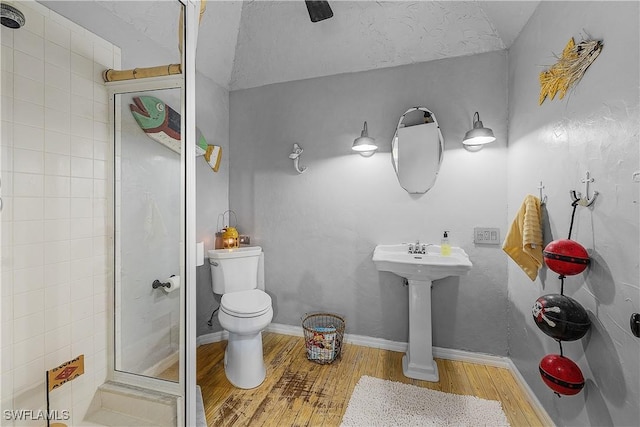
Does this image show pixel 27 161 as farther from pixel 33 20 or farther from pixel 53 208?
pixel 33 20

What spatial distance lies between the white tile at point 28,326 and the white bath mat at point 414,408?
58.2 inches

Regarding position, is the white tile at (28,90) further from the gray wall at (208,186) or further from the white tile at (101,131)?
the gray wall at (208,186)

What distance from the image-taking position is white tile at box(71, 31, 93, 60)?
3.80ft

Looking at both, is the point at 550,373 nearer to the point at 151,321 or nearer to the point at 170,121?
the point at 151,321

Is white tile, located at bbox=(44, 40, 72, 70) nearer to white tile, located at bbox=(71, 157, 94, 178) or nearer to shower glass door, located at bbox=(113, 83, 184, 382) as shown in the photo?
shower glass door, located at bbox=(113, 83, 184, 382)

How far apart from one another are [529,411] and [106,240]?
7.94 feet

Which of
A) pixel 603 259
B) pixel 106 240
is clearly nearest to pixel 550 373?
pixel 603 259

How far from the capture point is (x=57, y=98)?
44.6 inches

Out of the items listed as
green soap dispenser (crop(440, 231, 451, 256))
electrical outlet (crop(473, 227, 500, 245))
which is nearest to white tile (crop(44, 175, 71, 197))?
green soap dispenser (crop(440, 231, 451, 256))

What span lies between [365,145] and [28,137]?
1.87 m

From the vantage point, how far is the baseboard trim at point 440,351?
5.68ft

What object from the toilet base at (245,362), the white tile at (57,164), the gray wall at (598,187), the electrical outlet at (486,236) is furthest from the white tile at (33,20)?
the electrical outlet at (486,236)

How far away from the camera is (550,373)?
1168 mm

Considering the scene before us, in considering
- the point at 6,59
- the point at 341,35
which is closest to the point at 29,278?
the point at 6,59
